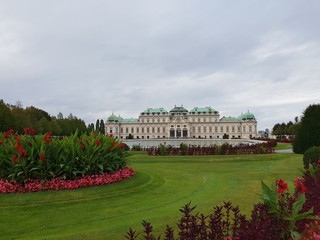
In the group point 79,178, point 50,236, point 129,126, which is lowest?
point 50,236

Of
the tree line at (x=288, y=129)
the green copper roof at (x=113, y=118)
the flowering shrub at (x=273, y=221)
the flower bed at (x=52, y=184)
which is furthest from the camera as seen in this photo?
the green copper roof at (x=113, y=118)

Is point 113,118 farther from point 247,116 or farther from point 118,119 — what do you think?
point 247,116

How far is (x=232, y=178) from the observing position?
12781mm

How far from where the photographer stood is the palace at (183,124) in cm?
13525

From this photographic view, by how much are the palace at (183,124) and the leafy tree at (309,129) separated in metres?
109

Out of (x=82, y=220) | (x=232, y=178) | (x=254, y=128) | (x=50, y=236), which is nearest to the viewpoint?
(x=50, y=236)

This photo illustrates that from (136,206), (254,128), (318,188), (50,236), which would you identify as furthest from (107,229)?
(254,128)

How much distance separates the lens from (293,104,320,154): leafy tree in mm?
23500

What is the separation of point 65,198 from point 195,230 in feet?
20.7

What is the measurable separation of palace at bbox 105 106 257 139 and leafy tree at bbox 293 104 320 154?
356 ft

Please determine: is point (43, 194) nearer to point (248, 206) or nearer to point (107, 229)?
point (107, 229)

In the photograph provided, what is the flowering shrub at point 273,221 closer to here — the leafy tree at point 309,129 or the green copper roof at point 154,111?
the leafy tree at point 309,129

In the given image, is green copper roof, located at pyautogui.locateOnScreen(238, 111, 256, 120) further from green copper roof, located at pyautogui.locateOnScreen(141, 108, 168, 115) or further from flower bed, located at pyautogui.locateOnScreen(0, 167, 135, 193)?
flower bed, located at pyautogui.locateOnScreen(0, 167, 135, 193)

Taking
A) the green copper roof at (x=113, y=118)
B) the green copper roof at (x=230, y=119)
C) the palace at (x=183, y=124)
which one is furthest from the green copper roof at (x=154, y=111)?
→ the green copper roof at (x=230, y=119)
